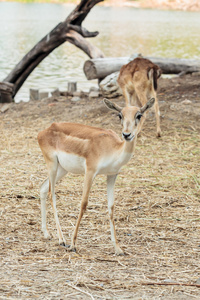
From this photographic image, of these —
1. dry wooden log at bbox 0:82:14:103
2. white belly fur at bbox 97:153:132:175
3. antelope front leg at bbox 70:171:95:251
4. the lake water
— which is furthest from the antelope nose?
the lake water

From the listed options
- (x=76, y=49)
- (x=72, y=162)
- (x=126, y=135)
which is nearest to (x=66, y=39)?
(x=72, y=162)

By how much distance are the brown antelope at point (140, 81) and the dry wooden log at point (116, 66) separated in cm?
232

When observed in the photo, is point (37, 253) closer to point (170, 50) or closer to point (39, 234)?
point (39, 234)

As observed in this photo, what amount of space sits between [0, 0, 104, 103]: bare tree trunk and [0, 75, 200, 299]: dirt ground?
2729 mm

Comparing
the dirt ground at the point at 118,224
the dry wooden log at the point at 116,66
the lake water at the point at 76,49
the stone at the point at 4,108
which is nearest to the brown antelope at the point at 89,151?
the dirt ground at the point at 118,224

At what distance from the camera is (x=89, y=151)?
409 cm

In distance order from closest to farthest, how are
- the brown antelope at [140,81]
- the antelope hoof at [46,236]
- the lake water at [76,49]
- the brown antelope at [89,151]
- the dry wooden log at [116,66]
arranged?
the brown antelope at [89,151], the antelope hoof at [46,236], the brown antelope at [140,81], the dry wooden log at [116,66], the lake water at [76,49]

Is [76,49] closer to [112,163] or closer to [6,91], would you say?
[6,91]

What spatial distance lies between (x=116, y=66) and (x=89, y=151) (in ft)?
23.1

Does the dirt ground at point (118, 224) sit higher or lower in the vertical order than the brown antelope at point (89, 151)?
lower

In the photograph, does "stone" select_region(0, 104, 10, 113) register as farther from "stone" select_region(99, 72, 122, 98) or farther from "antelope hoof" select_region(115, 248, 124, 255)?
"antelope hoof" select_region(115, 248, 124, 255)

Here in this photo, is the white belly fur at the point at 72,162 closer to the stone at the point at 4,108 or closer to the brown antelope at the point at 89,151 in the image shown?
the brown antelope at the point at 89,151

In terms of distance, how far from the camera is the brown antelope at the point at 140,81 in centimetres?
810

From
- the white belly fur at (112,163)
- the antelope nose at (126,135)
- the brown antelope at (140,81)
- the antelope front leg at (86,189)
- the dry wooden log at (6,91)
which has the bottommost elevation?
the dry wooden log at (6,91)
